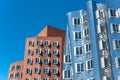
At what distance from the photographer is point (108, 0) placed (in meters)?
58.8

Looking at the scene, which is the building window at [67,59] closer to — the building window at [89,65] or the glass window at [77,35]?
the glass window at [77,35]

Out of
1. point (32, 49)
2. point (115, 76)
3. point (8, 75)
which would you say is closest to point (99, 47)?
point (115, 76)

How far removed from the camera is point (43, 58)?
88375mm

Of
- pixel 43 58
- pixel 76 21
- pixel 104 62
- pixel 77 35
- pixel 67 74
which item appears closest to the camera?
pixel 104 62

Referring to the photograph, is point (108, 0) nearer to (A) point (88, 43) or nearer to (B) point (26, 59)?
(A) point (88, 43)

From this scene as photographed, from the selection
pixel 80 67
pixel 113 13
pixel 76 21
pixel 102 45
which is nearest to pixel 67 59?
pixel 80 67

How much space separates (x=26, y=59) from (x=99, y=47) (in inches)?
1545

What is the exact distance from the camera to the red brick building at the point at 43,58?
86.3 metres

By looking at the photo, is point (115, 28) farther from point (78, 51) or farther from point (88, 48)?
point (78, 51)

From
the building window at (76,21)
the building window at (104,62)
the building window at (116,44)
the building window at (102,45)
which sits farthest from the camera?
the building window at (76,21)

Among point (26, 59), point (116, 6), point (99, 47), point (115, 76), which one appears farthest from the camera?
Answer: point (26, 59)

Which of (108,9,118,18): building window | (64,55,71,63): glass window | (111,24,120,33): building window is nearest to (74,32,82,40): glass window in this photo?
(64,55,71,63): glass window

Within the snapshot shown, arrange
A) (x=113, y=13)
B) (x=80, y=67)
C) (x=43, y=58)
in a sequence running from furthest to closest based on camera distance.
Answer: (x=43, y=58)
(x=113, y=13)
(x=80, y=67)

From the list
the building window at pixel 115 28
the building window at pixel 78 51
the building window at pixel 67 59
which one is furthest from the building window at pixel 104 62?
the building window at pixel 67 59
